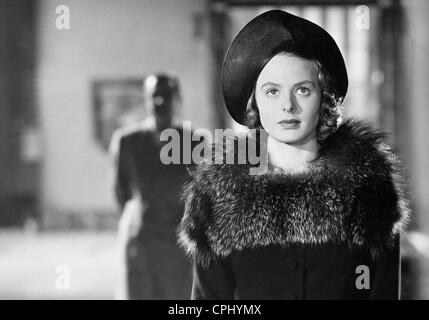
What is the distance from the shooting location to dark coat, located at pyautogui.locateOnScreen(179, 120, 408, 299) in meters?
2.21

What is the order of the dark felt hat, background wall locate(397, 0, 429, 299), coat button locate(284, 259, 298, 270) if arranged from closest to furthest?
coat button locate(284, 259, 298, 270) → the dark felt hat → background wall locate(397, 0, 429, 299)

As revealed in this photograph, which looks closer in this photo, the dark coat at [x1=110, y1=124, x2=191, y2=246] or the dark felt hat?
the dark felt hat

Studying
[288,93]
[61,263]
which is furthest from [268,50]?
[61,263]

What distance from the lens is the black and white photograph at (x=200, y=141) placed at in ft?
7.42

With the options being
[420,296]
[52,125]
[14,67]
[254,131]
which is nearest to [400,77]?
[254,131]

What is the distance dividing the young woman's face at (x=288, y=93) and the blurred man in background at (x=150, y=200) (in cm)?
44

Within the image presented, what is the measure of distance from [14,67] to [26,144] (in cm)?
35

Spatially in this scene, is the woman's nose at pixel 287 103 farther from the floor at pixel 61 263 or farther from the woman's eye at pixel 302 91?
the floor at pixel 61 263

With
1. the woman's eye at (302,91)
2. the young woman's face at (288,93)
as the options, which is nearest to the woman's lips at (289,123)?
the young woman's face at (288,93)

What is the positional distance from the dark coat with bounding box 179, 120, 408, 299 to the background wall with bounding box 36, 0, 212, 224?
45 centimetres

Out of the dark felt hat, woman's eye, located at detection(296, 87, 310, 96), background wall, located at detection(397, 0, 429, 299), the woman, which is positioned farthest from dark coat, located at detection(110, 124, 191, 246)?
background wall, located at detection(397, 0, 429, 299)

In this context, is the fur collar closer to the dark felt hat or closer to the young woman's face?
the young woman's face

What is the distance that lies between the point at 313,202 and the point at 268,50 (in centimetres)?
62

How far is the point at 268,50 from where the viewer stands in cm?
228
